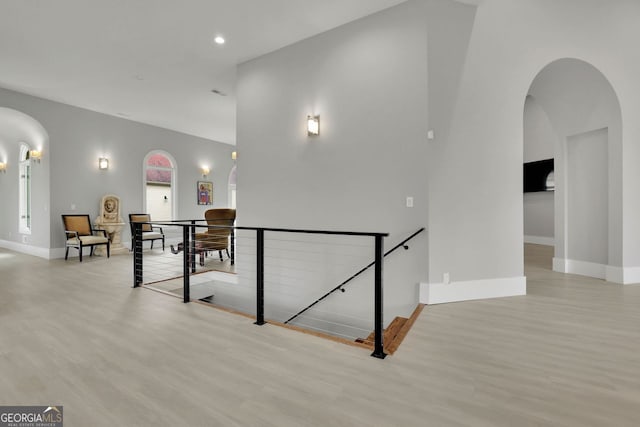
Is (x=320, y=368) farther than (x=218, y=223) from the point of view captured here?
No

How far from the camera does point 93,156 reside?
23.5 ft

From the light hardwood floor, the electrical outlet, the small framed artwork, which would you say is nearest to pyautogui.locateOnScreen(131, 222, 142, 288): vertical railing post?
the light hardwood floor

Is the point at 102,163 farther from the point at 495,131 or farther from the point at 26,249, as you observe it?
the point at 495,131

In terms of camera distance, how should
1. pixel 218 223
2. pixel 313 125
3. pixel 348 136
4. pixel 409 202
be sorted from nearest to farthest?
pixel 409 202 → pixel 348 136 → pixel 313 125 → pixel 218 223

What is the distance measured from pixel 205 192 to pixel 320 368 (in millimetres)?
8627

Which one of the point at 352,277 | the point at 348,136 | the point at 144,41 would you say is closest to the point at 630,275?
the point at 352,277

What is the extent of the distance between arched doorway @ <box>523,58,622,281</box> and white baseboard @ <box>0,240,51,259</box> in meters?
9.85

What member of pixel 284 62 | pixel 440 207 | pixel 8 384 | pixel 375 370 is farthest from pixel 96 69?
pixel 375 370

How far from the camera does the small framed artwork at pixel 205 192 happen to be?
950cm

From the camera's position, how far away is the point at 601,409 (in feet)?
5.26

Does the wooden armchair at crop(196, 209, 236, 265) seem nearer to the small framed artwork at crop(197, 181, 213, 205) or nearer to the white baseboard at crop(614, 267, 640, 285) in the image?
the small framed artwork at crop(197, 181, 213, 205)

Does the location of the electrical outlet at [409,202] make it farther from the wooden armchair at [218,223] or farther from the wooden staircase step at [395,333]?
the wooden armchair at [218,223]

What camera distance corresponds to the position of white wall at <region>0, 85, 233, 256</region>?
6.48 m

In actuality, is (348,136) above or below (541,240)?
above
